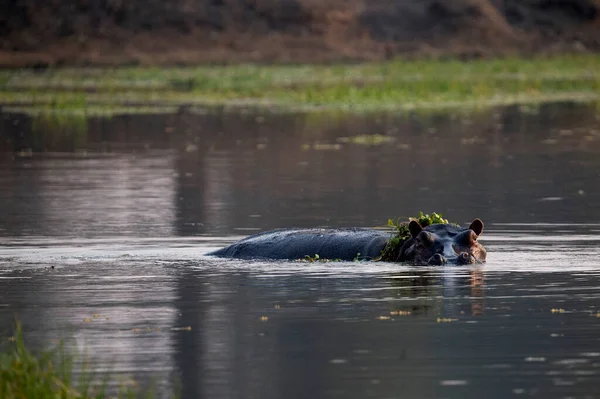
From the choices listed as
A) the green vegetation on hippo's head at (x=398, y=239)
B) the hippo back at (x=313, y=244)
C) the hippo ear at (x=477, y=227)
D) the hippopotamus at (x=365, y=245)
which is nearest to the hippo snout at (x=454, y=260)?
the hippopotamus at (x=365, y=245)

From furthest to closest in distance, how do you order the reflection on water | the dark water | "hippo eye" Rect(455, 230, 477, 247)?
the reflection on water, "hippo eye" Rect(455, 230, 477, 247), the dark water

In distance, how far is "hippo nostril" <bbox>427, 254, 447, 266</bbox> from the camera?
49.3 feet

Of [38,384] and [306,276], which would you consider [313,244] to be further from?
[38,384]

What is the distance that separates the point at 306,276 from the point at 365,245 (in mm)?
1299

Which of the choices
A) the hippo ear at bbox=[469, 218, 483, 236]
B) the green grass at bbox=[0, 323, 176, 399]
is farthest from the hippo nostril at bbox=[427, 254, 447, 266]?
the green grass at bbox=[0, 323, 176, 399]

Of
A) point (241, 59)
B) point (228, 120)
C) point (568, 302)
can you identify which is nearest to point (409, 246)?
point (568, 302)

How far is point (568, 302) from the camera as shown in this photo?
12.9 m

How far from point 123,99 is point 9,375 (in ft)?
150

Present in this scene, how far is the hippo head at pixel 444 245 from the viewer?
15070 millimetres

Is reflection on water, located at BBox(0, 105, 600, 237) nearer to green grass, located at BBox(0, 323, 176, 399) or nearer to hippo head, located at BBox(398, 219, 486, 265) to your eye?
hippo head, located at BBox(398, 219, 486, 265)

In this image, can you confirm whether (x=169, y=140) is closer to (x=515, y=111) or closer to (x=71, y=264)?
(x=515, y=111)

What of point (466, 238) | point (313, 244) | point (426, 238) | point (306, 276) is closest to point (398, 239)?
point (426, 238)

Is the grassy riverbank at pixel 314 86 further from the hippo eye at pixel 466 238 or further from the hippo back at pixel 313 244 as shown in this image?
the hippo eye at pixel 466 238

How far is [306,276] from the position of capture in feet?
48.8
